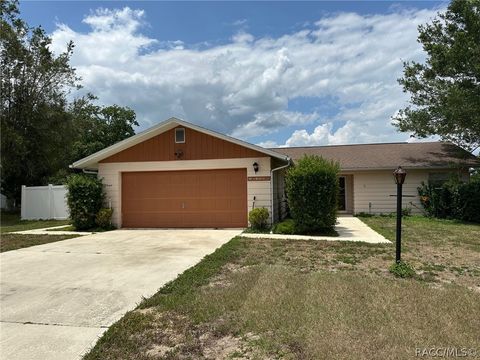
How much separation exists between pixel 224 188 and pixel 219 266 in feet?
21.2

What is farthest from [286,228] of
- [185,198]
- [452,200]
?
[452,200]

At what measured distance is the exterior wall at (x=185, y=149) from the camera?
13312mm

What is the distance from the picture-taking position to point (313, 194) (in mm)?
11234

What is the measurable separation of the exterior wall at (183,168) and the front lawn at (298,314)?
571cm

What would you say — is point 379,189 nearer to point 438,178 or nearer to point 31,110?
point 438,178

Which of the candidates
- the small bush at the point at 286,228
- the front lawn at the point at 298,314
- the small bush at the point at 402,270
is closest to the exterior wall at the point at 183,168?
the small bush at the point at 286,228

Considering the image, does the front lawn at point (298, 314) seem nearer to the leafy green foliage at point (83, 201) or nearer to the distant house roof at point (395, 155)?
the leafy green foliage at point (83, 201)

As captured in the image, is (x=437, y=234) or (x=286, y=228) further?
(x=286, y=228)

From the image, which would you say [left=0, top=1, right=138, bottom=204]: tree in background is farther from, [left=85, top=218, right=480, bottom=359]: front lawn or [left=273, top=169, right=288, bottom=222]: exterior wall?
[left=85, top=218, right=480, bottom=359]: front lawn

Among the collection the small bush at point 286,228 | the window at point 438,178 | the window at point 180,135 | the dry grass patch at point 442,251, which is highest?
the window at point 180,135

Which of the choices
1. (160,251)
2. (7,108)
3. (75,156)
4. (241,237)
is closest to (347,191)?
(241,237)

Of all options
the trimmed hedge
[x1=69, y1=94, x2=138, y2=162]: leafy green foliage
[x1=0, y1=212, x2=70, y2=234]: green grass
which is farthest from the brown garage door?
[x1=69, y1=94, x2=138, y2=162]: leafy green foliage

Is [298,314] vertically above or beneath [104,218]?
beneath

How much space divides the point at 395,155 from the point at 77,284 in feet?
57.2
